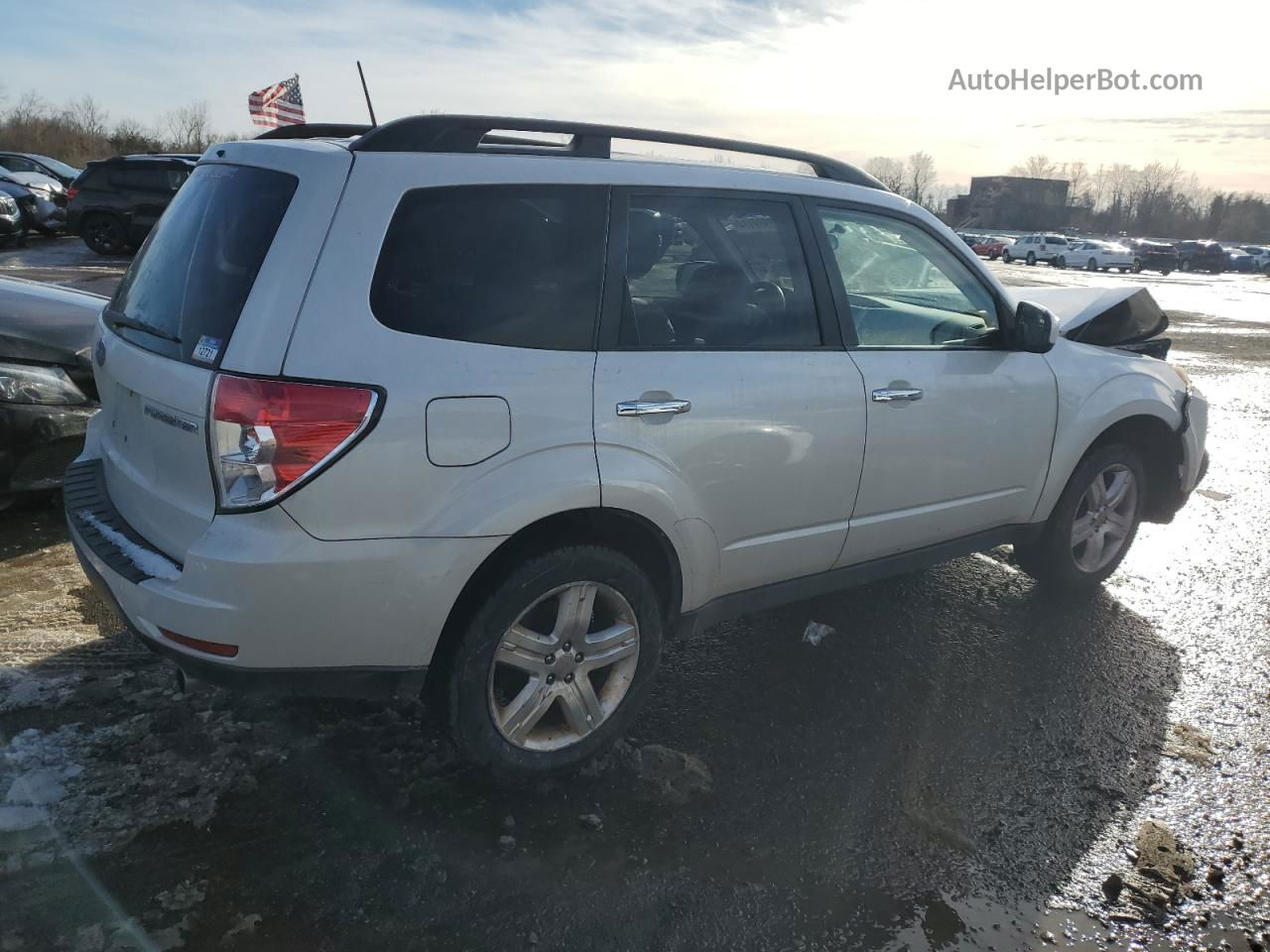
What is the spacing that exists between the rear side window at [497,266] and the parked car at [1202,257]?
2053 inches

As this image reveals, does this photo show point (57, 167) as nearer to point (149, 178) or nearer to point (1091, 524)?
point (149, 178)

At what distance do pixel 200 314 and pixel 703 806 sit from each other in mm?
2034

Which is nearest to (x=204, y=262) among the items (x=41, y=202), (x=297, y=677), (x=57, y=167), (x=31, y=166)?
(x=297, y=677)

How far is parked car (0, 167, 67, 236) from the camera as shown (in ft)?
63.0

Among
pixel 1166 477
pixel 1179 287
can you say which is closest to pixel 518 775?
pixel 1166 477

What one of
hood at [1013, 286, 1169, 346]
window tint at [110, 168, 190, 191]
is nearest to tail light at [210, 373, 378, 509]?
hood at [1013, 286, 1169, 346]

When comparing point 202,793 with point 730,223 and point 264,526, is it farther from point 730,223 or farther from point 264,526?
point 730,223

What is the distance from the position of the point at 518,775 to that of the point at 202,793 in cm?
92

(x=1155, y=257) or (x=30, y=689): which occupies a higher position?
(x=1155, y=257)

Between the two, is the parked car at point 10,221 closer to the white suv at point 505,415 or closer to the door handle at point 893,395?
the white suv at point 505,415

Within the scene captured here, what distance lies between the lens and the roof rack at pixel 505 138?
2.62 meters

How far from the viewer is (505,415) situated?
2.55 meters

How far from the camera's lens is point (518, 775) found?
9.36 feet

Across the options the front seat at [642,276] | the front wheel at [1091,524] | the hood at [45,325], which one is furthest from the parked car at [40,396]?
the front wheel at [1091,524]
